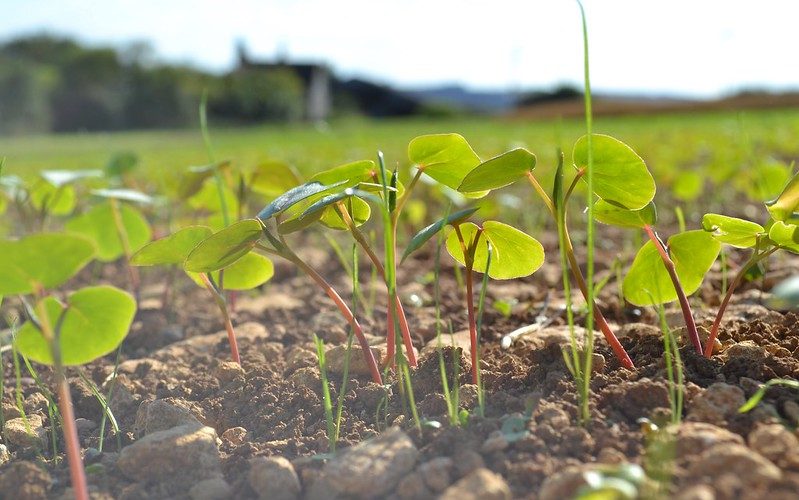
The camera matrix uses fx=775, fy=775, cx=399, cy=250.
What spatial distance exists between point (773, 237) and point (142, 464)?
33.0 inches

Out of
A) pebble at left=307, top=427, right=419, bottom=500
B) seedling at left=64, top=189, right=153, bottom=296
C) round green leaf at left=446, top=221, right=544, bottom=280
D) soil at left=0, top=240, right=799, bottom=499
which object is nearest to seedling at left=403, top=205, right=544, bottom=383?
round green leaf at left=446, top=221, right=544, bottom=280

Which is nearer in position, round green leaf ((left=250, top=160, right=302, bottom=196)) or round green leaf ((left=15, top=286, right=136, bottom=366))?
round green leaf ((left=15, top=286, right=136, bottom=366))

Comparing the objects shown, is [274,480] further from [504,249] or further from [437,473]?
[504,249]

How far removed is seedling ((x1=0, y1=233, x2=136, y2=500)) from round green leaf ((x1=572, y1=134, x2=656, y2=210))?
23.4 inches

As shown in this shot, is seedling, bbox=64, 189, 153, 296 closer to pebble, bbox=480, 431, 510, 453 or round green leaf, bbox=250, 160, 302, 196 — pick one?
round green leaf, bbox=250, 160, 302, 196

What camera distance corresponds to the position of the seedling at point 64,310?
772mm

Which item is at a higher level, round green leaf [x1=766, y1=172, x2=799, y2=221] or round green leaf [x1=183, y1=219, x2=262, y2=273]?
round green leaf [x1=766, y1=172, x2=799, y2=221]

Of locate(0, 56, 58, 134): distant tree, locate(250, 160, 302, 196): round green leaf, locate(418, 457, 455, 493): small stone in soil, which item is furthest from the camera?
locate(0, 56, 58, 134): distant tree

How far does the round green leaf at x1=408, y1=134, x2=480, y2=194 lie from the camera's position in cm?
107

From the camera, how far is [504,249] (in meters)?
1.14

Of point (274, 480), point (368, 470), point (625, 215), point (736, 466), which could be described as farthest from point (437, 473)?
point (625, 215)

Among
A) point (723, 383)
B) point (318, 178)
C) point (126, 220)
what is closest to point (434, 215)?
point (126, 220)

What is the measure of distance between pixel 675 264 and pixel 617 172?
24 centimetres

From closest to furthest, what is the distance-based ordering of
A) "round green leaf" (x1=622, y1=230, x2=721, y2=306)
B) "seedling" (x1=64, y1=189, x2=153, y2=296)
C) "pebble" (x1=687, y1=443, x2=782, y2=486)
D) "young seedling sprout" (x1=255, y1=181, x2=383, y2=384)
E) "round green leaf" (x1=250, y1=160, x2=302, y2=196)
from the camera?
"pebble" (x1=687, y1=443, x2=782, y2=486)
"young seedling sprout" (x1=255, y1=181, x2=383, y2=384)
"round green leaf" (x1=622, y1=230, x2=721, y2=306)
"round green leaf" (x1=250, y1=160, x2=302, y2=196)
"seedling" (x1=64, y1=189, x2=153, y2=296)
